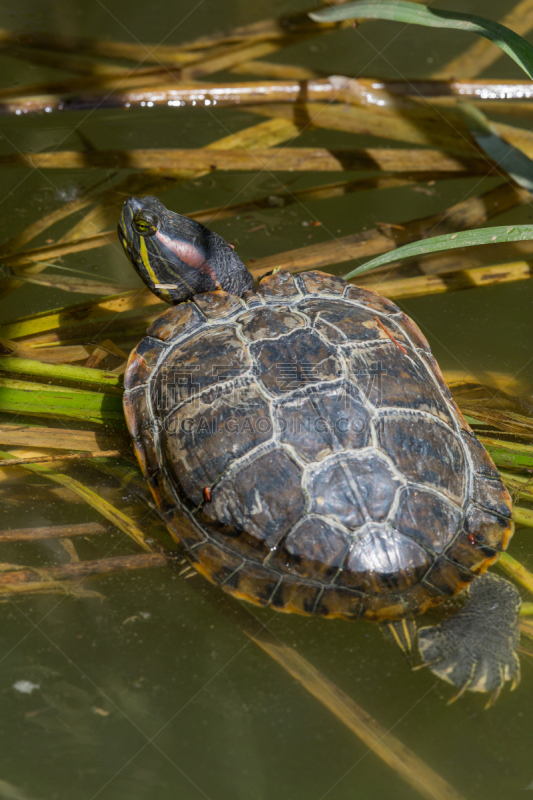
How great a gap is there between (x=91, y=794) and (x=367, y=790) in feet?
3.13

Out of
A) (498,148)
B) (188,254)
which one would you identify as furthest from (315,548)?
(498,148)

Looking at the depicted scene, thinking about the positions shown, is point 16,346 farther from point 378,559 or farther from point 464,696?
point 464,696

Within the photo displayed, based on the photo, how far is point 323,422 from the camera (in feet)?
5.87

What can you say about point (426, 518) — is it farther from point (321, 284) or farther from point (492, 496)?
point (321, 284)

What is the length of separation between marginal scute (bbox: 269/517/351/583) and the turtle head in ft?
4.27

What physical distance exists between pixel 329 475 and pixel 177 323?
972 mm

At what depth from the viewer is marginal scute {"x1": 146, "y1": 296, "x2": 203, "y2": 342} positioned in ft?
7.44

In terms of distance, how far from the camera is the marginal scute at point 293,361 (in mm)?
1876

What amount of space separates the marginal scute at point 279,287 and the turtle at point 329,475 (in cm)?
8

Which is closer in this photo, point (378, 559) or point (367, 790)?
point (378, 559)

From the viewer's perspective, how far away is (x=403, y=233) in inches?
126

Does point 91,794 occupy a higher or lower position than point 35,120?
lower

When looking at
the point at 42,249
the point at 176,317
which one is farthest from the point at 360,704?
the point at 42,249

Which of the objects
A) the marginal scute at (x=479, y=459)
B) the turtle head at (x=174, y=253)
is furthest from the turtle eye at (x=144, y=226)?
the marginal scute at (x=479, y=459)
